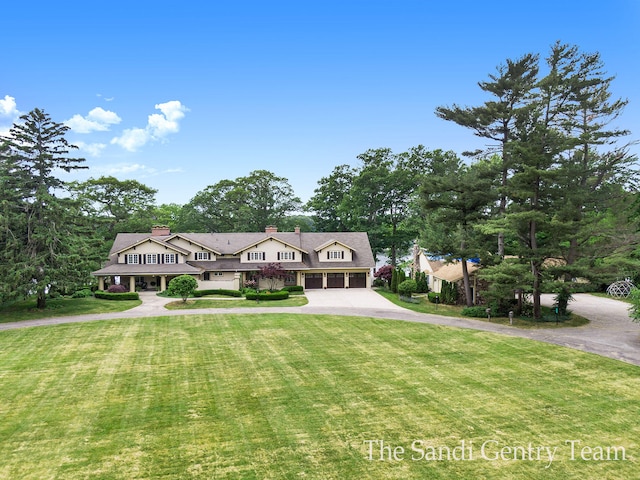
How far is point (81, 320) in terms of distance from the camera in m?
26.4

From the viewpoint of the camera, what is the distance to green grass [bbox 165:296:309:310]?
102 ft

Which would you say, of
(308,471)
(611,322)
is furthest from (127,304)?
(611,322)

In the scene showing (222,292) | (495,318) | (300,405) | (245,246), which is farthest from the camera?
(245,246)

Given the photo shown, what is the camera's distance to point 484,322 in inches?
1003

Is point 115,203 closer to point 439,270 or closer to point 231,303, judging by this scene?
point 231,303

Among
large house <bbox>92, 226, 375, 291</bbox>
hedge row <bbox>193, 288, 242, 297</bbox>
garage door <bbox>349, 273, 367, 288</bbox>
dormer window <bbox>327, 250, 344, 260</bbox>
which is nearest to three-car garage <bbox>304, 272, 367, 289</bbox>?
large house <bbox>92, 226, 375, 291</bbox>

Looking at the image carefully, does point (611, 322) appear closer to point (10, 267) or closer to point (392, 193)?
point (392, 193)

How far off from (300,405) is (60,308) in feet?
80.5

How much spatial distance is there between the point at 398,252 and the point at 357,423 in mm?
46675

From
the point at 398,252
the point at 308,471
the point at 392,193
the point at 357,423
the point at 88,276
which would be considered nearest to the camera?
the point at 308,471

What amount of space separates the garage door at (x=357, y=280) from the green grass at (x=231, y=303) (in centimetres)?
918

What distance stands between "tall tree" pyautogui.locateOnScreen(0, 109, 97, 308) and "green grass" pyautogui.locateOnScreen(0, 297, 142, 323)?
182 centimetres

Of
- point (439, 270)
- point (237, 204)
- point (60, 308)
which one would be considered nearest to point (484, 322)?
point (439, 270)

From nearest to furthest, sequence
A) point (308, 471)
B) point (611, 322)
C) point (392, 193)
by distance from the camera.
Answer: point (308, 471) → point (611, 322) → point (392, 193)
